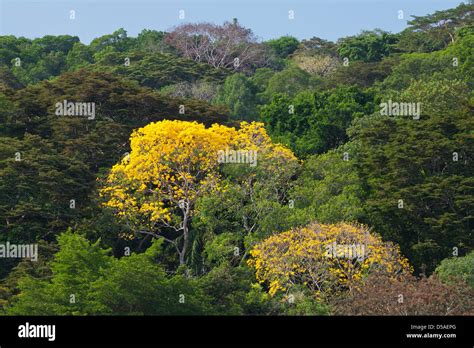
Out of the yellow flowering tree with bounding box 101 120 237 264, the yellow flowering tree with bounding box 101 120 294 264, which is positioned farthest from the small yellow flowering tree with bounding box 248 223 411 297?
the yellow flowering tree with bounding box 101 120 237 264

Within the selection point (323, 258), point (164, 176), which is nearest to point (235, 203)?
point (164, 176)

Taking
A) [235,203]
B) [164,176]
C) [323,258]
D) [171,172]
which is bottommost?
[323,258]

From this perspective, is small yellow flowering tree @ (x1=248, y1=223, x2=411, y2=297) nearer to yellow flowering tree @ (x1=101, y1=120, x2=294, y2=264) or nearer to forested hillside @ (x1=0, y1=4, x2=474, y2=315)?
forested hillside @ (x1=0, y1=4, x2=474, y2=315)

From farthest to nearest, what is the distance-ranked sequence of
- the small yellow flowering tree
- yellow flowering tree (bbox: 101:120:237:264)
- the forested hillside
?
yellow flowering tree (bbox: 101:120:237:264) → the small yellow flowering tree → the forested hillside

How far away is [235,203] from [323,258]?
15.8ft

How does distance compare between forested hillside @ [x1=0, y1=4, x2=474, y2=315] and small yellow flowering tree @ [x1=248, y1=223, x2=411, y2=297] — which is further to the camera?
small yellow flowering tree @ [x1=248, y1=223, x2=411, y2=297]

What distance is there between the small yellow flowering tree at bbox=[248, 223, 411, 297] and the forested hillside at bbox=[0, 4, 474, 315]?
2.1 inches

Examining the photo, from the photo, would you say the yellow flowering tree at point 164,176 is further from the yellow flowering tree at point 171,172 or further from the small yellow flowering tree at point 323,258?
the small yellow flowering tree at point 323,258

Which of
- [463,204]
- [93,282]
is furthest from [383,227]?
[93,282]

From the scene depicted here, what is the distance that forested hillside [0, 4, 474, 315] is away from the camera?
26.2 metres

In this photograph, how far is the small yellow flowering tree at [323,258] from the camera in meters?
29.0

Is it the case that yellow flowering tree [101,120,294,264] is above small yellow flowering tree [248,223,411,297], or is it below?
above

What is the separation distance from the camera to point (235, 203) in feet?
109

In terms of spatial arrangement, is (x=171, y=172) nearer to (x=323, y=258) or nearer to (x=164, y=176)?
(x=164, y=176)
